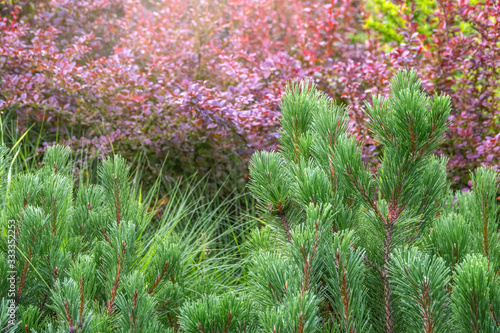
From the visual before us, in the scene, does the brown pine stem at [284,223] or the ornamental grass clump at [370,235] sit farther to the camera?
the brown pine stem at [284,223]

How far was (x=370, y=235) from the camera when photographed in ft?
4.18

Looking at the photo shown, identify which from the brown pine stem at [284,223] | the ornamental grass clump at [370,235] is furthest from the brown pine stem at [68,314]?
the brown pine stem at [284,223]

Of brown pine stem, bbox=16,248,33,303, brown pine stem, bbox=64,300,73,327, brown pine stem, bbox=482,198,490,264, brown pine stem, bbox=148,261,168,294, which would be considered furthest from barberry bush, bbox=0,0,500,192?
brown pine stem, bbox=64,300,73,327

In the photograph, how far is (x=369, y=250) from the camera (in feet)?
4.05

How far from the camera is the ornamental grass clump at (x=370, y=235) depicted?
973 mm

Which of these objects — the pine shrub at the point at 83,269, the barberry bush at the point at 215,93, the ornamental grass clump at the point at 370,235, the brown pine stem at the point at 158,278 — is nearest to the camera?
the ornamental grass clump at the point at 370,235

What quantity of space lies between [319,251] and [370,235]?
288 mm

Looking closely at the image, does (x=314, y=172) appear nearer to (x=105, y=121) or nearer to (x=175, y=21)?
(x=105, y=121)

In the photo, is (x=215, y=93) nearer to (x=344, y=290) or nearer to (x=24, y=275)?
(x=24, y=275)

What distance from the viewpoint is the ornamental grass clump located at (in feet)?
3.19

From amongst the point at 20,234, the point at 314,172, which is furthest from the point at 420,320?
the point at 20,234

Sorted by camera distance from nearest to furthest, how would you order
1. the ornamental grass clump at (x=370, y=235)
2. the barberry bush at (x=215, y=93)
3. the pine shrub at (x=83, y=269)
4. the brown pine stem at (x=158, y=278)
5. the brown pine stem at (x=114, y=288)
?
the ornamental grass clump at (x=370, y=235) → the pine shrub at (x=83, y=269) → the brown pine stem at (x=114, y=288) → the brown pine stem at (x=158, y=278) → the barberry bush at (x=215, y=93)

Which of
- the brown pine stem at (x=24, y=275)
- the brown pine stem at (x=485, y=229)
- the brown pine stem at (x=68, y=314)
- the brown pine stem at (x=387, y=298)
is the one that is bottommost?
the brown pine stem at (x=24, y=275)

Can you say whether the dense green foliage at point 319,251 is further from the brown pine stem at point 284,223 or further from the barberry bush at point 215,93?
the barberry bush at point 215,93
